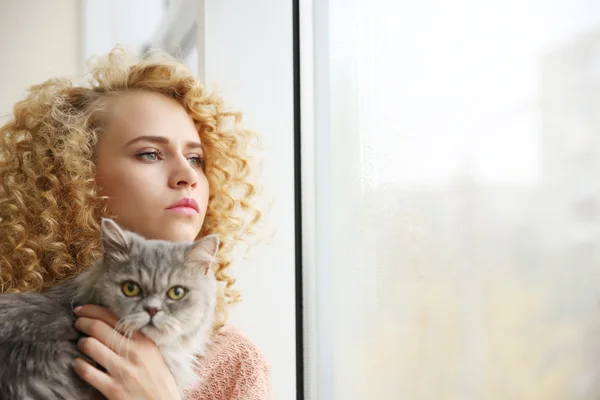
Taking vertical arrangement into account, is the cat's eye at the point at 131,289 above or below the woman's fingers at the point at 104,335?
above

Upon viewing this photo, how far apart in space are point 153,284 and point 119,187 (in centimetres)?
17

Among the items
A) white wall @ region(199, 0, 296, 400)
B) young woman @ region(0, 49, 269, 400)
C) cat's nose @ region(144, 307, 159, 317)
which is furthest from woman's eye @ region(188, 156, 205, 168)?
cat's nose @ region(144, 307, 159, 317)

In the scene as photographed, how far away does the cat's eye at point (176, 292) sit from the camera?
0.81 meters

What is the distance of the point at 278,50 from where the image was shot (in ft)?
3.78

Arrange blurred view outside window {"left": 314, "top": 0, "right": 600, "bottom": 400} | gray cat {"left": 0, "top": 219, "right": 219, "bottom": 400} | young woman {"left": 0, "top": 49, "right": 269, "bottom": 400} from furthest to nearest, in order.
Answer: blurred view outside window {"left": 314, "top": 0, "right": 600, "bottom": 400}
young woman {"left": 0, "top": 49, "right": 269, "bottom": 400}
gray cat {"left": 0, "top": 219, "right": 219, "bottom": 400}

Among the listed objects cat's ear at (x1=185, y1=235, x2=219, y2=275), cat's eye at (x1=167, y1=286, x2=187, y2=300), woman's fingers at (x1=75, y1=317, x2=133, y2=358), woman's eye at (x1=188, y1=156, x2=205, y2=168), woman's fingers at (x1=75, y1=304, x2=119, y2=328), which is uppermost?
woman's eye at (x1=188, y1=156, x2=205, y2=168)

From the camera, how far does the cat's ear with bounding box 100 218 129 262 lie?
817mm

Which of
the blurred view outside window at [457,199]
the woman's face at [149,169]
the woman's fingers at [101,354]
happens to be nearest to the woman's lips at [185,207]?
the woman's face at [149,169]

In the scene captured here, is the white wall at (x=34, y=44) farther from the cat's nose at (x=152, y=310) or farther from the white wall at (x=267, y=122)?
the cat's nose at (x=152, y=310)

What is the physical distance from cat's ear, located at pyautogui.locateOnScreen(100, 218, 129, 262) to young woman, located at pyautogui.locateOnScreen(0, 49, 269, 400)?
0.04m

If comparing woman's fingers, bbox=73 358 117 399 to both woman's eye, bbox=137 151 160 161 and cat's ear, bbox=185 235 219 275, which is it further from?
woman's eye, bbox=137 151 160 161

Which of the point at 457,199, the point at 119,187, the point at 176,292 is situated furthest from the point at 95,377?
the point at 457,199

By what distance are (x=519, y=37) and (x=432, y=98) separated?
0.19 meters

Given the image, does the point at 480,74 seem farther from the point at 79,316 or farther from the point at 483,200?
the point at 79,316
